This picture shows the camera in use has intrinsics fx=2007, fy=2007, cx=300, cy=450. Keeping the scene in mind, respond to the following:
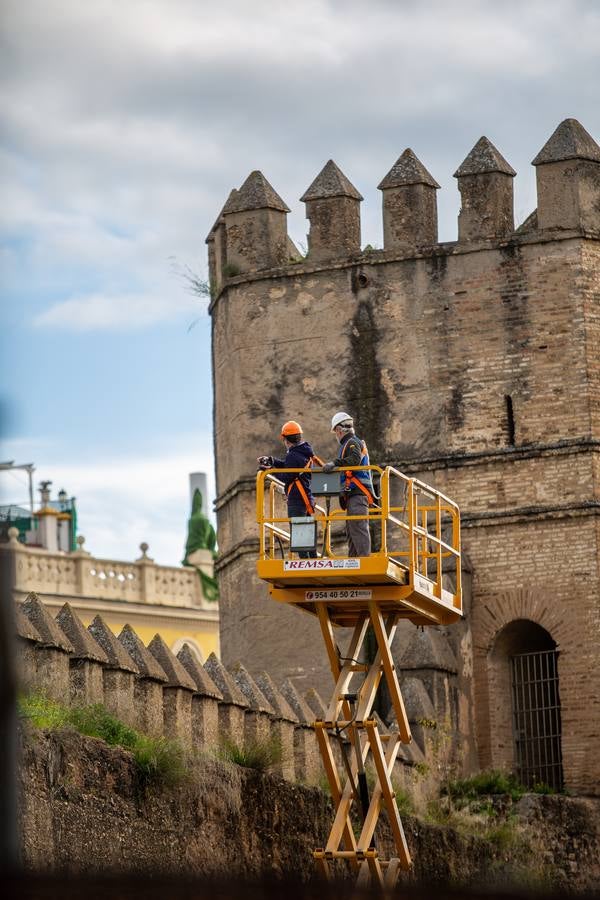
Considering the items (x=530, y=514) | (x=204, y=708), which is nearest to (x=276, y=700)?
(x=204, y=708)

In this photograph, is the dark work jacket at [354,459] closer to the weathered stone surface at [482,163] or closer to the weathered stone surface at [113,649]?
the weathered stone surface at [113,649]

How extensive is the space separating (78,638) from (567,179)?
12.4 m

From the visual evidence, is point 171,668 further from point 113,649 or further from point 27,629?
point 27,629

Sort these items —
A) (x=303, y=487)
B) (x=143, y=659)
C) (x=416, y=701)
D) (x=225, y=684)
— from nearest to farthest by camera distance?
(x=303, y=487) → (x=143, y=659) → (x=225, y=684) → (x=416, y=701)

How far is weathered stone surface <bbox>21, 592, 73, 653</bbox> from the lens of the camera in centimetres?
1669

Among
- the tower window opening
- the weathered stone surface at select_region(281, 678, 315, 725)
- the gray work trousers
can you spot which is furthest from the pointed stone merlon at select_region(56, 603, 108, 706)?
the tower window opening

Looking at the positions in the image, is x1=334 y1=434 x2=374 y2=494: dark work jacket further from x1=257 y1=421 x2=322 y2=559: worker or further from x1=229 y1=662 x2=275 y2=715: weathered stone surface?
x1=229 y1=662 x2=275 y2=715: weathered stone surface

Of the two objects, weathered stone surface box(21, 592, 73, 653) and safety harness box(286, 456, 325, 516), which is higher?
safety harness box(286, 456, 325, 516)

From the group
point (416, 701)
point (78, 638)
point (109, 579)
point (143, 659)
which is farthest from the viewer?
point (109, 579)

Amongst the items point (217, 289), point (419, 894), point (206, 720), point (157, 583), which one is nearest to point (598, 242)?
point (217, 289)

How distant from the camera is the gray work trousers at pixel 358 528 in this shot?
58.4 ft

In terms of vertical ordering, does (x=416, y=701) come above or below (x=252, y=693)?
above

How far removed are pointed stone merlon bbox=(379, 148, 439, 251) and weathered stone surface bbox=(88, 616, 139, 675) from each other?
10897mm

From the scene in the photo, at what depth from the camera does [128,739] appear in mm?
17188
